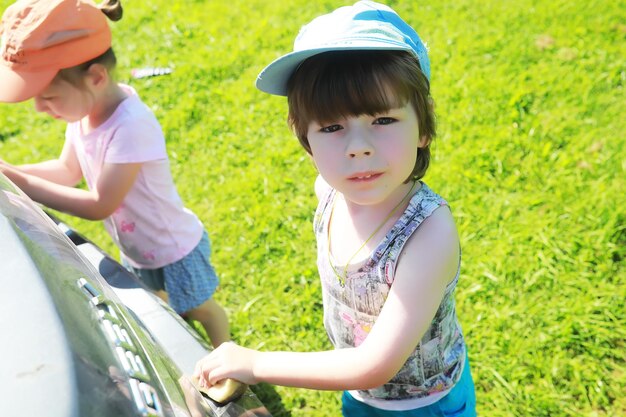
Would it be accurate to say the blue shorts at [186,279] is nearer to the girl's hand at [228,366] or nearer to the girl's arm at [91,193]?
the girl's arm at [91,193]

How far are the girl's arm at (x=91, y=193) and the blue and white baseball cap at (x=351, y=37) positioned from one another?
106cm

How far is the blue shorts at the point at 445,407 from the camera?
183 centimetres

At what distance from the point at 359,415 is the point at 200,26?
14.4ft

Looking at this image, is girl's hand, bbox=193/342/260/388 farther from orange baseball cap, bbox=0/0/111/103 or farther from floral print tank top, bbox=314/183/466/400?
orange baseball cap, bbox=0/0/111/103

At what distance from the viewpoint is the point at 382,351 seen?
1.44m

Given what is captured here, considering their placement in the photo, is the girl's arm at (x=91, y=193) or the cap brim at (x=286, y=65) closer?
the cap brim at (x=286, y=65)

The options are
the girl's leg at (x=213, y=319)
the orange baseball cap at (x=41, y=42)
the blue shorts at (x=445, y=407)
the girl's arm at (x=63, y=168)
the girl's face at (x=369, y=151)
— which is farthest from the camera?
the girl's leg at (x=213, y=319)

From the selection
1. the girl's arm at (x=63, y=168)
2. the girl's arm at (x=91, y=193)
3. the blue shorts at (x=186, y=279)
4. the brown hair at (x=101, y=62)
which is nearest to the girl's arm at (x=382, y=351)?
the girl's arm at (x=91, y=193)

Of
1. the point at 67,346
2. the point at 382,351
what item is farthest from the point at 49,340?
the point at 382,351

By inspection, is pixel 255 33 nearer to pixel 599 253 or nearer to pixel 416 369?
pixel 599 253

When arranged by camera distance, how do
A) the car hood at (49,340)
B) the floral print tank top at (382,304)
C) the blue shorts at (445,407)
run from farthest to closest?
the blue shorts at (445,407) < the floral print tank top at (382,304) < the car hood at (49,340)

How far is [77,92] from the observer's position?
2.39 m

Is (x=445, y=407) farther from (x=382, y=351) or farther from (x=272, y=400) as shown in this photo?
(x=272, y=400)

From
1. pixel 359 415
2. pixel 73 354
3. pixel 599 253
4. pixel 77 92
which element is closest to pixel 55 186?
pixel 77 92
